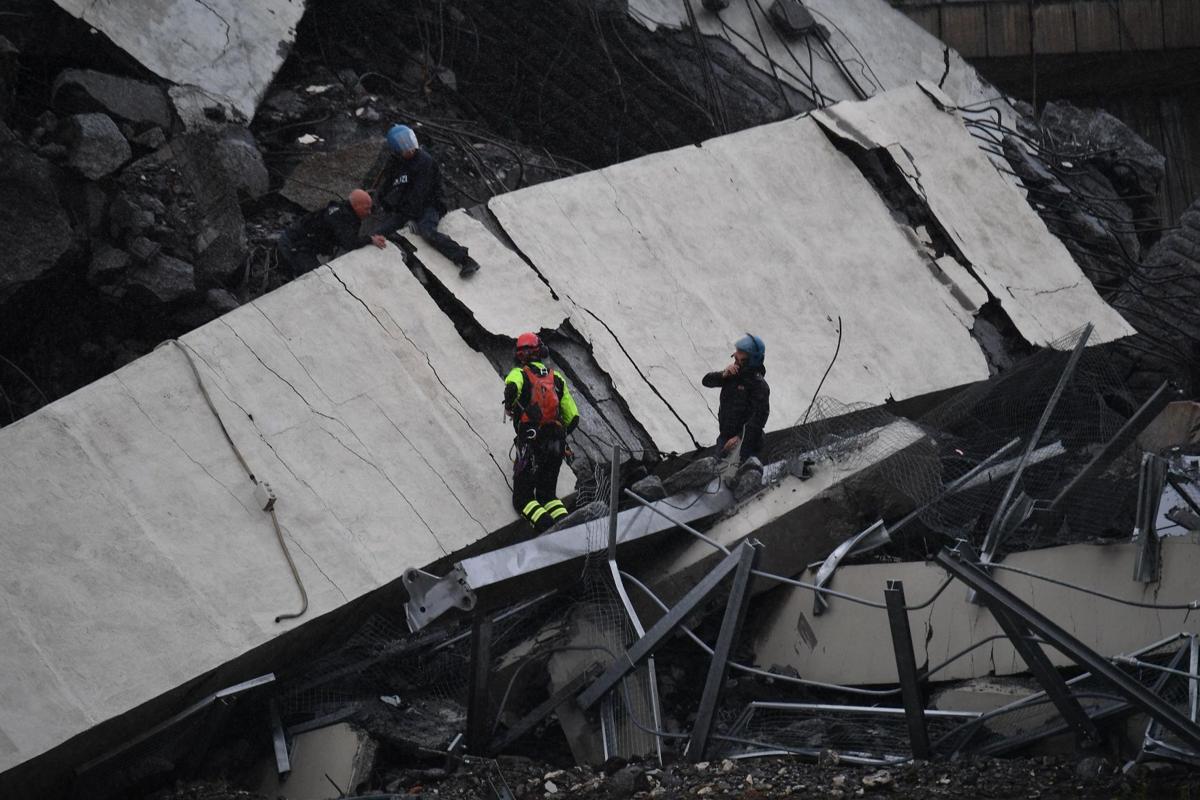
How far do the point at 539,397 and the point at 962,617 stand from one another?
8.59 ft

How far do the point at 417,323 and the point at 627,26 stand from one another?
432 centimetres

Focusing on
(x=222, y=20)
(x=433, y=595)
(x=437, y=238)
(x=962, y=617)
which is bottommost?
(x=433, y=595)

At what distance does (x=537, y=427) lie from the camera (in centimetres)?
783

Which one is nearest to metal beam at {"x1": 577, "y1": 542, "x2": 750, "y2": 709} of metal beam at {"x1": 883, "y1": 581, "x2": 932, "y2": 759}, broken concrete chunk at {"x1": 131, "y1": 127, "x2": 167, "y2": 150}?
metal beam at {"x1": 883, "y1": 581, "x2": 932, "y2": 759}

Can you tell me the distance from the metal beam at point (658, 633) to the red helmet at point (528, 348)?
1651 mm

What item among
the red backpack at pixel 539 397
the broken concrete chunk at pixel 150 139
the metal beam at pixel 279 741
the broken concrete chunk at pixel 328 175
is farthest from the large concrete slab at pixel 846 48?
the metal beam at pixel 279 741

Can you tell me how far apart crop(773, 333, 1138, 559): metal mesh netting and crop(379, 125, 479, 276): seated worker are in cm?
251

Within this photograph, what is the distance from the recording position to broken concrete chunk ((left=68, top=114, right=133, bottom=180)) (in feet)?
28.7

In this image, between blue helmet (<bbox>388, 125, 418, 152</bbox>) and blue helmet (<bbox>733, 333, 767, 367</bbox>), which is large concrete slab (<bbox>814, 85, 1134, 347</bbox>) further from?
blue helmet (<bbox>388, 125, 418, 152</bbox>)

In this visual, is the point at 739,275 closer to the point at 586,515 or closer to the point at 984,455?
the point at 984,455

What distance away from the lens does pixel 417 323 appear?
340 inches

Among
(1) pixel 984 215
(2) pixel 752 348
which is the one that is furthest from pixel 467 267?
(1) pixel 984 215

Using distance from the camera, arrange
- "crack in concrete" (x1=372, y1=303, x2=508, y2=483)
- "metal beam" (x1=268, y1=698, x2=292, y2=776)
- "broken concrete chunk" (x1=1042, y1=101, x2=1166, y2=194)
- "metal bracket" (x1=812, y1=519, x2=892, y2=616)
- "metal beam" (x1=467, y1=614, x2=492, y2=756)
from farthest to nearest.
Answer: "broken concrete chunk" (x1=1042, y1=101, x2=1166, y2=194) < "crack in concrete" (x1=372, y1=303, x2=508, y2=483) < "metal bracket" (x1=812, y1=519, x2=892, y2=616) < "metal beam" (x1=268, y1=698, x2=292, y2=776) < "metal beam" (x1=467, y1=614, x2=492, y2=756)

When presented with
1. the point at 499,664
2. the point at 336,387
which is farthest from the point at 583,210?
the point at 499,664
